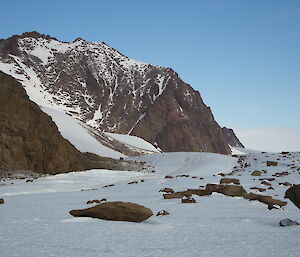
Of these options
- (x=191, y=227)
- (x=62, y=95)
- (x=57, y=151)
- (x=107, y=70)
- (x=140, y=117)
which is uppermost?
(x=107, y=70)

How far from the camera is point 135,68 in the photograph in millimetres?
192750

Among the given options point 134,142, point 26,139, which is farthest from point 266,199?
point 134,142

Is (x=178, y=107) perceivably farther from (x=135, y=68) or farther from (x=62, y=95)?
(x=62, y=95)

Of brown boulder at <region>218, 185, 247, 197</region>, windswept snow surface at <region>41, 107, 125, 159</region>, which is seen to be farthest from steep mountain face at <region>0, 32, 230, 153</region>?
brown boulder at <region>218, 185, 247, 197</region>

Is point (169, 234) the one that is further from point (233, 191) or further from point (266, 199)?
point (233, 191)

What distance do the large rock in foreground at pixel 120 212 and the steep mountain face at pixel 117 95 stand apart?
461ft

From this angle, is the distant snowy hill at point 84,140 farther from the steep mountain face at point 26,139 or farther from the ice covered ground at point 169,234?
the ice covered ground at point 169,234

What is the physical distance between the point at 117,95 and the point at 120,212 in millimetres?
167649

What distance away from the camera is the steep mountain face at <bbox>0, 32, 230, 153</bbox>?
6102 inches

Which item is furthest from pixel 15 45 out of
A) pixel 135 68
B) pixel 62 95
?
pixel 135 68

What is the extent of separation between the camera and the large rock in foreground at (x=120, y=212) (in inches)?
270

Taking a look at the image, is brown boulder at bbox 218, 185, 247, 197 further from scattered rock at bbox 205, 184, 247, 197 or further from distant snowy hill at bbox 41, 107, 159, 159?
distant snowy hill at bbox 41, 107, 159, 159

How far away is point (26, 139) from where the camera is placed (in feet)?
110

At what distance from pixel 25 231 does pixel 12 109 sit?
32.2m
